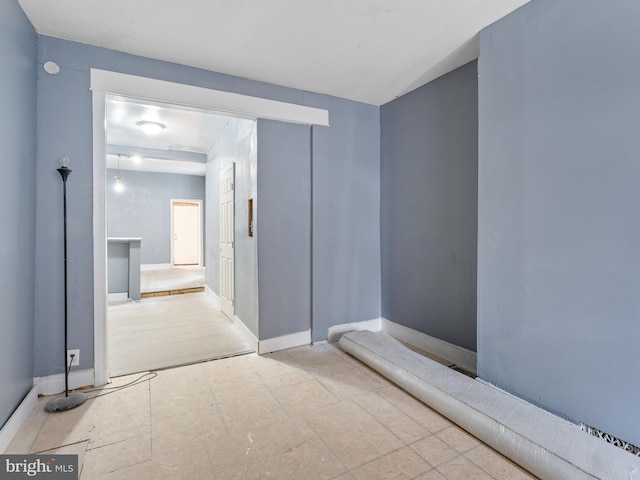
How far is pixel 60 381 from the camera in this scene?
2404 mm

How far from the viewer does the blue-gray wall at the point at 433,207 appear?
282 centimetres

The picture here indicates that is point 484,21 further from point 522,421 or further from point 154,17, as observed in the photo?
point 522,421

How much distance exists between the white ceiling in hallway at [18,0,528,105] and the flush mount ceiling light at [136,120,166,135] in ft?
6.94

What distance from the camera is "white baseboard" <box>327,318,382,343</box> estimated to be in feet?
11.5

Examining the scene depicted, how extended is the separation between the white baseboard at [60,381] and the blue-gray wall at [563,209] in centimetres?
299

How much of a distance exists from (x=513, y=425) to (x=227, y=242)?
379 cm

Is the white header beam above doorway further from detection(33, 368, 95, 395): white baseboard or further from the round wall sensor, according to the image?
detection(33, 368, 95, 395): white baseboard

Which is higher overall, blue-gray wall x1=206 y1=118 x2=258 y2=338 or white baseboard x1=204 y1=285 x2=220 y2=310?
blue-gray wall x1=206 y1=118 x2=258 y2=338

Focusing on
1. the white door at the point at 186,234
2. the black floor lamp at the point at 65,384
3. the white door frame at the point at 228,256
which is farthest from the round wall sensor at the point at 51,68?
the white door at the point at 186,234

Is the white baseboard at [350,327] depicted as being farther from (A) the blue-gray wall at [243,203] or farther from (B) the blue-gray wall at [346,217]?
(A) the blue-gray wall at [243,203]

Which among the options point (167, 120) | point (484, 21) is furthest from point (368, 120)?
point (167, 120)

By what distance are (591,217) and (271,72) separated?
266 centimetres

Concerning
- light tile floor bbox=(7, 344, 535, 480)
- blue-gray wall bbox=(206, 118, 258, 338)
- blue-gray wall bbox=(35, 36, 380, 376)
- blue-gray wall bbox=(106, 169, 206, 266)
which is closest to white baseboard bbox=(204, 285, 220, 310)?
blue-gray wall bbox=(206, 118, 258, 338)

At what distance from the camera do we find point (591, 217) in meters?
1.78
